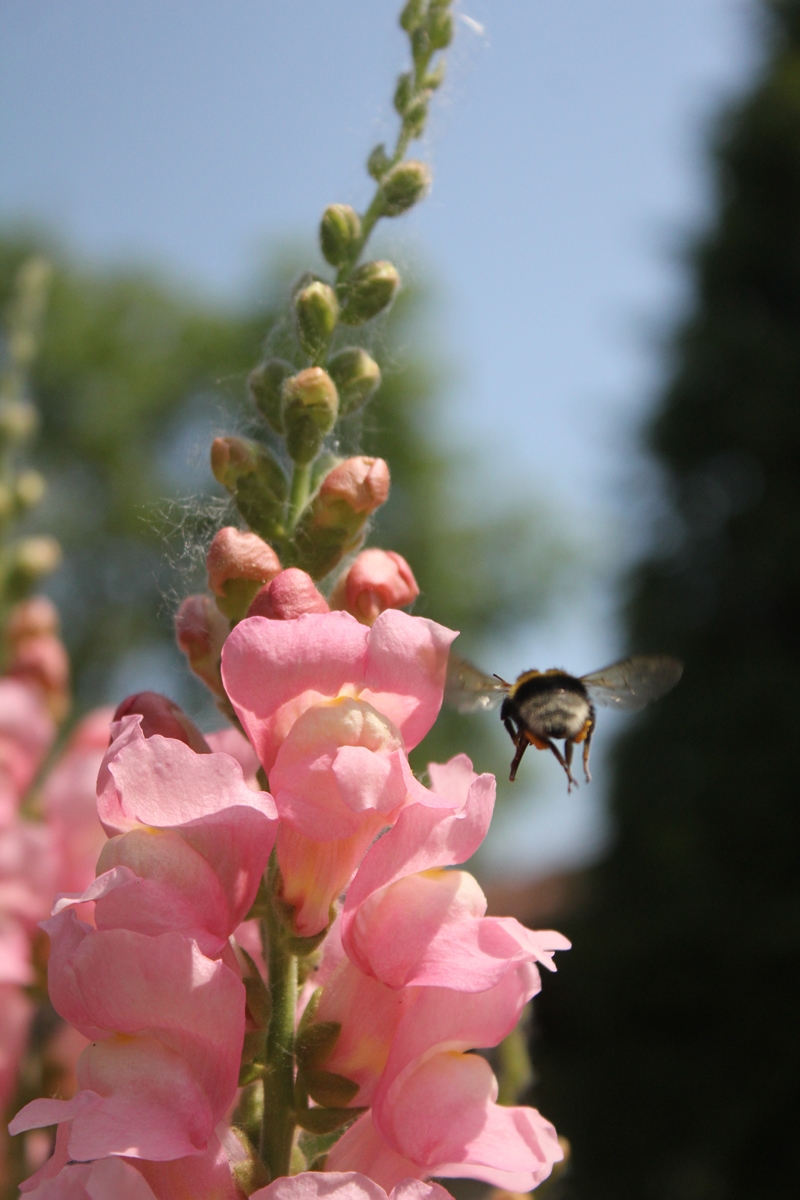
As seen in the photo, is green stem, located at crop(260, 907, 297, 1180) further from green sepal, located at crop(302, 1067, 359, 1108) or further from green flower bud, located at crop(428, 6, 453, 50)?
green flower bud, located at crop(428, 6, 453, 50)

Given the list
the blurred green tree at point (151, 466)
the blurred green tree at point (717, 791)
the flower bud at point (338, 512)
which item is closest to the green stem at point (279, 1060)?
the flower bud at point (338, 512)

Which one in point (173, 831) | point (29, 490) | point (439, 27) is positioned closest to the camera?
point (173, 831)

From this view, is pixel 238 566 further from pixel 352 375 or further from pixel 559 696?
pixel 559 696

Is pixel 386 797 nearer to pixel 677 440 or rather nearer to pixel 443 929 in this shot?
pixel 443 929

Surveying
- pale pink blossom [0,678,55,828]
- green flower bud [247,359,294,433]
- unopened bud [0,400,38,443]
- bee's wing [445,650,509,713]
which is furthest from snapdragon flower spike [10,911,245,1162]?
unopened bud [0,400,38,443]

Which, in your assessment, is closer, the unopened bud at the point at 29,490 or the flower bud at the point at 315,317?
the flower bud at the point at 315,317

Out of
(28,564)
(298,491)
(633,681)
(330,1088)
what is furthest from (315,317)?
(28,564)

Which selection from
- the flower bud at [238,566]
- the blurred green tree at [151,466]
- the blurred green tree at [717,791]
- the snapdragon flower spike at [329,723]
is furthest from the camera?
the blurred green tree at [151,466]

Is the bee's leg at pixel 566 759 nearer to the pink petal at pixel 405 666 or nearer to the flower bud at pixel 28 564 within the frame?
the pink petal at pixel 405 666
